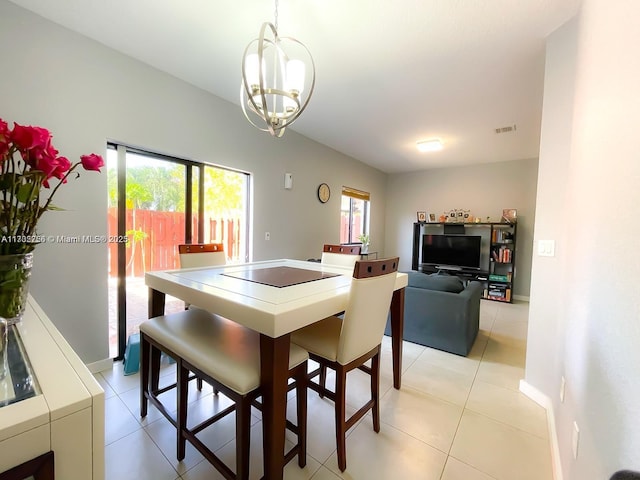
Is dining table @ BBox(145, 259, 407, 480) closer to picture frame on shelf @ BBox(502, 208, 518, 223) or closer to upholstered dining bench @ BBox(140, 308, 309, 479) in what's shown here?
upholstered dining bench @ BBox(140, 308, 309, 479)

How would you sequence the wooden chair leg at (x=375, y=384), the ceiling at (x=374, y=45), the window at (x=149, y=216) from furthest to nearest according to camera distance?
the window at (x=149, y=216)
the ceiling at (x=374, y=45)
the wooden chair leg at (x=375, y=384)

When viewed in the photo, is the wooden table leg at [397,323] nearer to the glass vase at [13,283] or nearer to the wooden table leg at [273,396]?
the wooden table leg at [273,396]

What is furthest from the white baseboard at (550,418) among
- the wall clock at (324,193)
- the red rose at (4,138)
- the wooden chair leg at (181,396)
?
the wall clock at (324,193)

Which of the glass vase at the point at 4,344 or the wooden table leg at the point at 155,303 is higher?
the glass vase at the point at 4,344

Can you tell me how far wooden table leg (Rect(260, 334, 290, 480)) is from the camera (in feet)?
3.43

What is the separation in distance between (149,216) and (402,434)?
263 centimetres

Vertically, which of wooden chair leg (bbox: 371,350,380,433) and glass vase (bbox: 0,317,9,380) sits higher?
glass vase (bbox: 0,317,9,380)

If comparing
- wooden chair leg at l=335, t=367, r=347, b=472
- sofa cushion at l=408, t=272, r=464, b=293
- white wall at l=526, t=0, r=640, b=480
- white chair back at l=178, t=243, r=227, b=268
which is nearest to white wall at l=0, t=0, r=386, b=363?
white chair back at l=178, t=243, r=227, b=268

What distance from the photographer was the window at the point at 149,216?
232 cm

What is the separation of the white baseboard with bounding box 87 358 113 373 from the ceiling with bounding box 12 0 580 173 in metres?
2.47

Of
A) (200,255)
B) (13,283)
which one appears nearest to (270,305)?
(13,283)

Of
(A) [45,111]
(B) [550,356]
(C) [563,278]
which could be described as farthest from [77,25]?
(B) [550,356]

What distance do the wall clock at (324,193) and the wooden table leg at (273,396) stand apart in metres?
3.36

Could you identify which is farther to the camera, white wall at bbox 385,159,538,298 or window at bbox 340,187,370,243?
window at bbox 340,187,370,243
